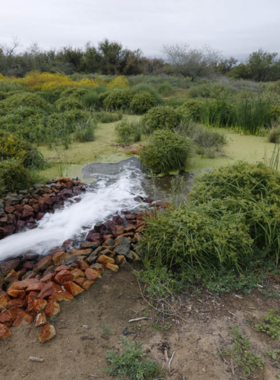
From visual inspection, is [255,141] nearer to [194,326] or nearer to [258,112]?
[258,112]

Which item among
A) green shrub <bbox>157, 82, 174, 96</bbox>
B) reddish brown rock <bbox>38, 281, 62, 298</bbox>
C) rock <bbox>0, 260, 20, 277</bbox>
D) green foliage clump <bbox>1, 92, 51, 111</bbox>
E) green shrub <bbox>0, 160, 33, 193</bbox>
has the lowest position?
rock <bbox>0, 260, 20, 277</bbox>

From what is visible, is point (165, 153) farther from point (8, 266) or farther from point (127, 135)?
point (8, 266)

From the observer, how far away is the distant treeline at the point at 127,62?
67.4 feet

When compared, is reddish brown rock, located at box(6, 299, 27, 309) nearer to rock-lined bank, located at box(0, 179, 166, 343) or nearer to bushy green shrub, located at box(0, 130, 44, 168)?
rock-lined bank, located at box(0, 179, 166, 343)

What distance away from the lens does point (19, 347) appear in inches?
73.1

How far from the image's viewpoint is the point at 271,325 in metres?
2.01

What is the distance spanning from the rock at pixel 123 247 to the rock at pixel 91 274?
34 centimetres

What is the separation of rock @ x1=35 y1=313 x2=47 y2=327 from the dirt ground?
0.06 meters

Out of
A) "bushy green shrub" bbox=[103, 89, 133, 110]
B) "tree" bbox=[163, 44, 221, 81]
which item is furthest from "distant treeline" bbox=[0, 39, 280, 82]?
"bushy green shrub" bbox=[103, 89, 133, 110]

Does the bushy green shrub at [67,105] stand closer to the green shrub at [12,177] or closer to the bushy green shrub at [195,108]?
the bushy green shrub at [195,108]

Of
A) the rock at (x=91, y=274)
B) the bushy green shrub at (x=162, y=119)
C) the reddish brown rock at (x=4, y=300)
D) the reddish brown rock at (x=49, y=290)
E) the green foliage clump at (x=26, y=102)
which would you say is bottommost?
the reddish brown rock at (x=4, y=300)

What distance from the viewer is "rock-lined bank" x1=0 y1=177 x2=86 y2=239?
3.40 m

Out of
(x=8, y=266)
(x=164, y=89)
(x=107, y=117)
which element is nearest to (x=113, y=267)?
(x=8, y=266)

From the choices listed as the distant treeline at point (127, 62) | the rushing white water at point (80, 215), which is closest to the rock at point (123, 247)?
the rushing white water at point (80, 215)
